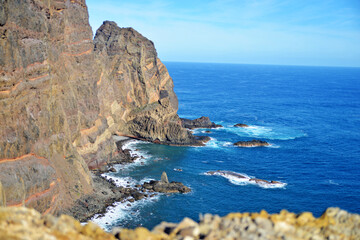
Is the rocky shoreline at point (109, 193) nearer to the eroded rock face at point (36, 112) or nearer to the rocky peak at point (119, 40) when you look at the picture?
the eroded rock face at point (36, 112)

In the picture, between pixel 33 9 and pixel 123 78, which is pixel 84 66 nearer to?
pixel 33 9

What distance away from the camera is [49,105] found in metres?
42.1

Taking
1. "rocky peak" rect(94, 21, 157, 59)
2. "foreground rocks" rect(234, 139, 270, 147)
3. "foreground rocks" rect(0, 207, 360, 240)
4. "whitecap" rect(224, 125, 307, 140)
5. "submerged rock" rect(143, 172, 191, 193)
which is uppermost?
"rocky peak" rect(94, 21, 157, 59)

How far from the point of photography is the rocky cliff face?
114 feet

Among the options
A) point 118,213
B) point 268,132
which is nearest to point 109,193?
point 118,213

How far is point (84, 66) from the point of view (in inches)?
2408

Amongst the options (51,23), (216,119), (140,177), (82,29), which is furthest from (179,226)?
(216,119)

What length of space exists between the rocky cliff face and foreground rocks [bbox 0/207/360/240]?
75.3 feet

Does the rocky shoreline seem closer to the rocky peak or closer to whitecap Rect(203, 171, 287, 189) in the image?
whitecap Rect(203, 171, 287, 189)

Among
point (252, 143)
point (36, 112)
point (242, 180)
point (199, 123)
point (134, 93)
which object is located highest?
point (36, 112)

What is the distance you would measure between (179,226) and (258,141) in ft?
257

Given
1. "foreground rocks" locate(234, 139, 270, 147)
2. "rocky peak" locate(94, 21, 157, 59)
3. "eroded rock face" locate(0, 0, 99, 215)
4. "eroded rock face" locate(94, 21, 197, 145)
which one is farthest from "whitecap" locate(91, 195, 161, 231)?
"rocky peak" locate(94, 21, 157, 59)

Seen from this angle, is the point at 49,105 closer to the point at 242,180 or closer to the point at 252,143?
the point at 242,180

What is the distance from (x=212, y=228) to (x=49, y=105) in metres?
34.4
